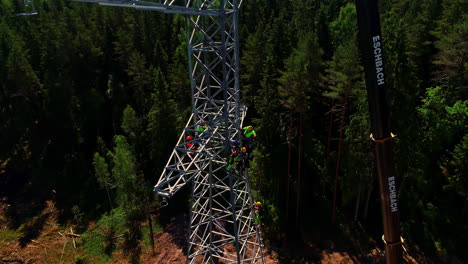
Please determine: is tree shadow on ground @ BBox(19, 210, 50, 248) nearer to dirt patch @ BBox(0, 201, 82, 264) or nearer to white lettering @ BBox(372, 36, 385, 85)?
dirt patch @ BBox(0, 201, 82, 264)

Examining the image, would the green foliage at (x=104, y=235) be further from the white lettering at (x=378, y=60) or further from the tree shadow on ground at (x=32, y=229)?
the white lettering at (x=378, y=60)

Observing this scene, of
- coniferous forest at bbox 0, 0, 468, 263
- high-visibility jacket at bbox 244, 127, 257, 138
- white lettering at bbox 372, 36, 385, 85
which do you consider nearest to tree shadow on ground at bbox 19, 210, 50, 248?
coniferous forest at bbox 0, 0, 468, 263

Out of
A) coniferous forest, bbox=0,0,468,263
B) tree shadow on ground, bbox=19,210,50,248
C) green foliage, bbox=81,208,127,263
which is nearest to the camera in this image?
coniferous forest, bbox=0,0,468,263

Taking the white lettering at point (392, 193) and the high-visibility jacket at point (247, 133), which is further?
the high-visibility jacket at point (247, 133)

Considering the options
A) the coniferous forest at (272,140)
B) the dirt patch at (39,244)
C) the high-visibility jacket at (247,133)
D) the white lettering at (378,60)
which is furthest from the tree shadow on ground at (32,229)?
the white lettering at (378,60)

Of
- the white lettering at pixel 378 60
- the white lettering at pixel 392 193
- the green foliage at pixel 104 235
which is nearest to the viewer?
the white lettering at pixel 378 60

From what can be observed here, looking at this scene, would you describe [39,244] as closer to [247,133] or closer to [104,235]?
[104,235]

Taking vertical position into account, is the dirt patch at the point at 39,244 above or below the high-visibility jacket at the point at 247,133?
below

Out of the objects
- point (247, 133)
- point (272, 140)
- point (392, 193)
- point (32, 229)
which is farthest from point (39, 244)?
point (392, 193)
